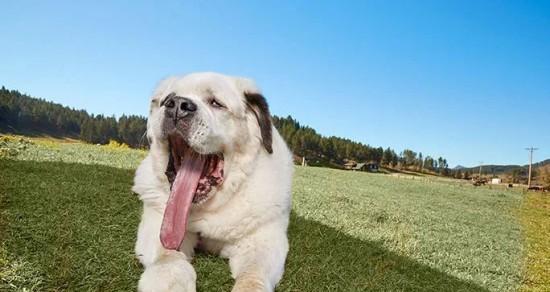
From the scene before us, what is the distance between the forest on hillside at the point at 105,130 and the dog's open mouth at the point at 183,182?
67.5 feet

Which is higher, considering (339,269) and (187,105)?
(187,105)

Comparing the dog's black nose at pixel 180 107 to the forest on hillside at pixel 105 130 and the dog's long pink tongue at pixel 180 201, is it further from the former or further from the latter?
the forest on hillside at pixel 105 130

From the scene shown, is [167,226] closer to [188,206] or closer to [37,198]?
[188,206]

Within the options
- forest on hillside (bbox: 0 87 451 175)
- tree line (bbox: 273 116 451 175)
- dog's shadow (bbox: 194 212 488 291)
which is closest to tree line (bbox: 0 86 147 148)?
forest on hillside (bbox: 0 87 451 175)

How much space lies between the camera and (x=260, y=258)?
3619 millimetres

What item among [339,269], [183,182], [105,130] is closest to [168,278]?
[183,182]

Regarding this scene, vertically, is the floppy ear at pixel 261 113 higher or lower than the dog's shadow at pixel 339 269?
higher

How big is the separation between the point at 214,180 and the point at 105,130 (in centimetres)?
5481

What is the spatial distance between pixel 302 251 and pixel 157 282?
2.44m

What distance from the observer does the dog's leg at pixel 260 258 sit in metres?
3.28

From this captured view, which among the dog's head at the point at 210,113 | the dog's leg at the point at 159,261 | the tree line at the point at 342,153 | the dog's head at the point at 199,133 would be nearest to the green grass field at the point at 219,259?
the dog's leg at the point at 159,261

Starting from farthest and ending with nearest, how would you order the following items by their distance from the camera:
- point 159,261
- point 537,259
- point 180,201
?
point 537,259, point 180,201, point 159,261

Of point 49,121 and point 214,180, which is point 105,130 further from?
point 214,180

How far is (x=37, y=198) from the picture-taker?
18.3ft
